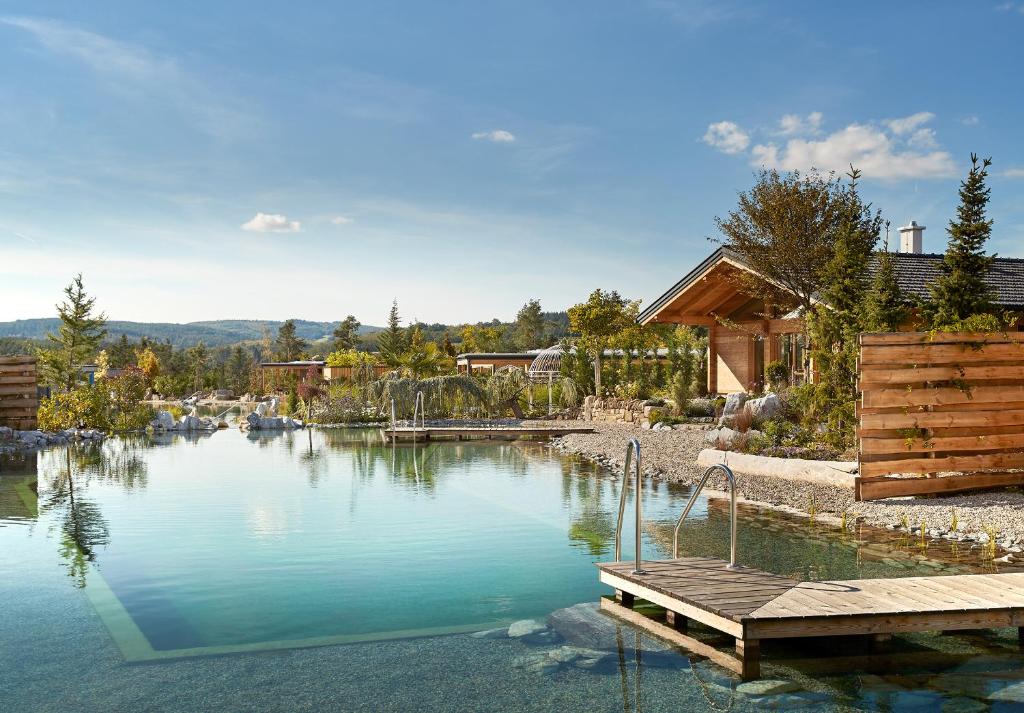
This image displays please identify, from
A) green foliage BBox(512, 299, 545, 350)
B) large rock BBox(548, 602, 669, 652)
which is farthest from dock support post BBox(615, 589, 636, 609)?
green foliage BBox(512, 299, 545, 350)

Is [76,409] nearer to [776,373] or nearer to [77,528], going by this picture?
[77,528]

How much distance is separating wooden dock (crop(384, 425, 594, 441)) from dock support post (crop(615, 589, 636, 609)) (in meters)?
14.1

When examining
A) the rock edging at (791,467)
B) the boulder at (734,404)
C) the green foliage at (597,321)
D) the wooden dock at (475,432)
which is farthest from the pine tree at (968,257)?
the green foliage at (597,321)

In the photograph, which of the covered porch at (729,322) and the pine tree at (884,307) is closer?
the pine tree at (884,307)

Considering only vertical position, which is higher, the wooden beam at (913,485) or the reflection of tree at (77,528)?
the wooden beam at (913,485)

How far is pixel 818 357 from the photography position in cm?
1203

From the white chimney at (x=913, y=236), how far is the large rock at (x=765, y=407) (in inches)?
323

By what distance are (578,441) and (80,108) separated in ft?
47.9

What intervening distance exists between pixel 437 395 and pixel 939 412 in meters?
16.3

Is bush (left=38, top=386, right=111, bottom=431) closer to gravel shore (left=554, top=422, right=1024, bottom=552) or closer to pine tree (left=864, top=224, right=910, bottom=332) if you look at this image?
gravel shore (left=554, top=422, right=1024, bottom=552)

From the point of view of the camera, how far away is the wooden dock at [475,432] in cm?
2067

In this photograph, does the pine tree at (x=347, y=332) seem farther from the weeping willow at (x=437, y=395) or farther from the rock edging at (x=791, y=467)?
the rock edging at (x=791, y=467)

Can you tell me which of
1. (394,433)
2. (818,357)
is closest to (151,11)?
(394,433)

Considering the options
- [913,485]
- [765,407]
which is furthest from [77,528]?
[765,407]
